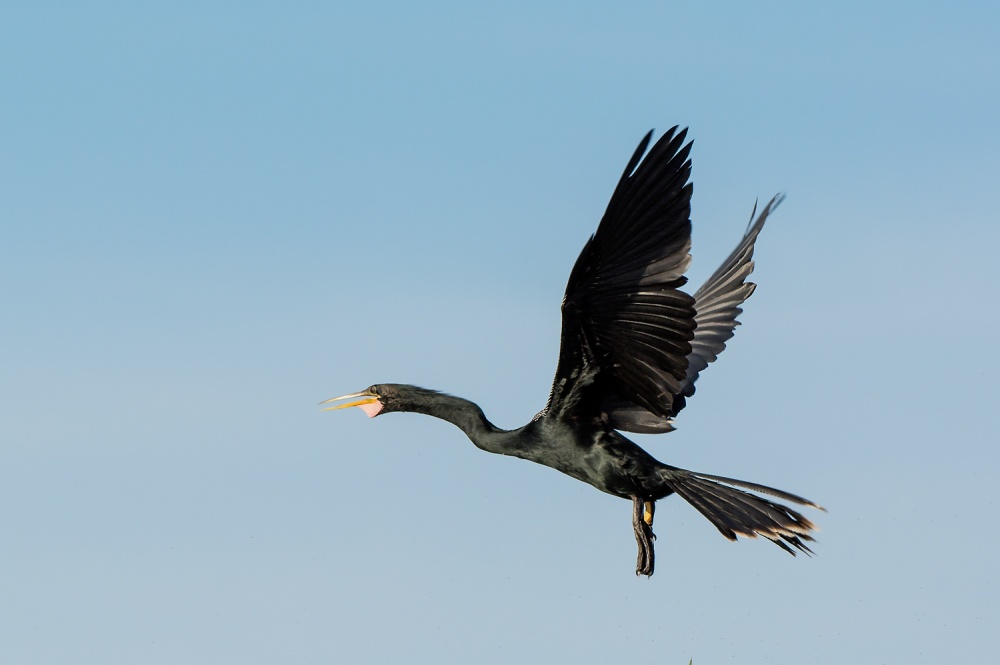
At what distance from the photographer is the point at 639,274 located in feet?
27.1

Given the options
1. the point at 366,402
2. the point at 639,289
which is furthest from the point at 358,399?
the point at 639,289

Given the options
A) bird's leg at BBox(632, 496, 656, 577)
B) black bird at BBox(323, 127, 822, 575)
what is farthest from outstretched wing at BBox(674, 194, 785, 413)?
bird's leg at BBox(632, 496, 656, 577)

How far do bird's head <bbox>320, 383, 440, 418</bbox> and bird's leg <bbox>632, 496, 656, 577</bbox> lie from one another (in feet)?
5.60

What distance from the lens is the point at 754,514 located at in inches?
347

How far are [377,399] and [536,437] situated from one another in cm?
134

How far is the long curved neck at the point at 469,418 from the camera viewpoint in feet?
31.8

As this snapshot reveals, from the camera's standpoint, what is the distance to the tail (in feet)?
28.7

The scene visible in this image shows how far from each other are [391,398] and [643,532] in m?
2.12

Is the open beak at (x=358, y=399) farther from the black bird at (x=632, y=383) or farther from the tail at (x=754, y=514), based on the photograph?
the tail at (x=754, y=514)

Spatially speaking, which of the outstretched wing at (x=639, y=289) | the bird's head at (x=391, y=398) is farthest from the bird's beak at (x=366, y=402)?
the outstretched wing at (x=639, y=289)

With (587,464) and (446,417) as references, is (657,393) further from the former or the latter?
(446,417)

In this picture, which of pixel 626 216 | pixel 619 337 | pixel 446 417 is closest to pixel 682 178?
pixel 626 216

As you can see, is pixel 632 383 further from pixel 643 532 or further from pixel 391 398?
pixel 391 398

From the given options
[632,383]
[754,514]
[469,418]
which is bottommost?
[754,514]
